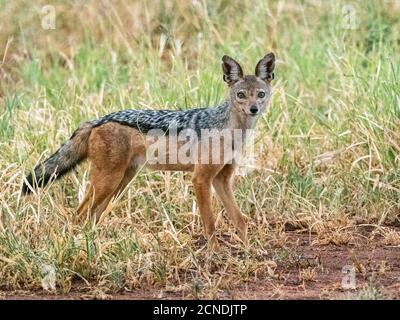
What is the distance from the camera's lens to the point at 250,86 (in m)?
8.27

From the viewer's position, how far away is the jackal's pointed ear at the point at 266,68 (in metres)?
8.41

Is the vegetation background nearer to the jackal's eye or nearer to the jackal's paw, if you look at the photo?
the jackal's paw

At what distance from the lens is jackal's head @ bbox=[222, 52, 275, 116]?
819 cm

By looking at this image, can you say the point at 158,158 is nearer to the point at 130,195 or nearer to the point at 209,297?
the point at 130,195

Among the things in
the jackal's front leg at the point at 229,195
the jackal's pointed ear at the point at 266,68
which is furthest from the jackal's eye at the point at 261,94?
the jackal's front leg at the point at 229,195

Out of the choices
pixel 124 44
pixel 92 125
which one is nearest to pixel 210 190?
pixel 92 125

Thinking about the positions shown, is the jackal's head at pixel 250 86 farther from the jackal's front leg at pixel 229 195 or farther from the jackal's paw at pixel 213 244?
the jackal's paw at pixel 213 244

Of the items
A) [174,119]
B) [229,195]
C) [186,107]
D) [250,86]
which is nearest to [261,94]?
[250,86]

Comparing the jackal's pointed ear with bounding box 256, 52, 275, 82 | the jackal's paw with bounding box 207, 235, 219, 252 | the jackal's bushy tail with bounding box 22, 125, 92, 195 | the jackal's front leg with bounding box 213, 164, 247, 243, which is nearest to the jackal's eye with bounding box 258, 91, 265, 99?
the jackal's pointed ear with bounding box 256, 52, 275, 82

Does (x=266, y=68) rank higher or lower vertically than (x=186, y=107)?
higher

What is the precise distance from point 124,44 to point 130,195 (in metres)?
4.02

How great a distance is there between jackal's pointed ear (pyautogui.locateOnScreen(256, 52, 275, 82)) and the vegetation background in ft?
3.34

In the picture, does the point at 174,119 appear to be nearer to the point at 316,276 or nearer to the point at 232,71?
the point at 232,71

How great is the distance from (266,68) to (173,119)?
2.77 ft
